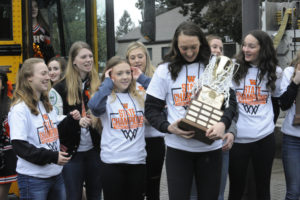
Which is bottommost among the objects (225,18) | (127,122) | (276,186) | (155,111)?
(276,186)

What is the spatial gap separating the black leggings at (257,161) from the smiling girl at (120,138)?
836mm

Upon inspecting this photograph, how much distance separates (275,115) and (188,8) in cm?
2610

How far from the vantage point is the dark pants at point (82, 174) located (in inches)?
163

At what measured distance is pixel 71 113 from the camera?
12.9 ft

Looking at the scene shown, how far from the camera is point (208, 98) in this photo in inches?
122

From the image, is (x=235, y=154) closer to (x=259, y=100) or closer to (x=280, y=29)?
(x=259, y=100)

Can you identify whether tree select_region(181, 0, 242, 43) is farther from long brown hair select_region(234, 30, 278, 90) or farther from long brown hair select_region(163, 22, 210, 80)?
long brown hair select_region(163, 22, 210, 80)

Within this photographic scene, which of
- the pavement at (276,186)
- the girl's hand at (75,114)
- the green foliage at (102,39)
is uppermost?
the green foliage at (102,39)

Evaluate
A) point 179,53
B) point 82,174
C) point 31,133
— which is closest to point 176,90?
point 179,53

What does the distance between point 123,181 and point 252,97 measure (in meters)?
→ 1.32

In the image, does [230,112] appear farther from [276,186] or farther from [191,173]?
[276,186]

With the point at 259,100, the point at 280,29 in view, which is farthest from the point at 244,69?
the point at 280,29

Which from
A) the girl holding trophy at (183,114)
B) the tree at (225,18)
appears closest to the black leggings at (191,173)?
the girl holding trophy at (183,114)

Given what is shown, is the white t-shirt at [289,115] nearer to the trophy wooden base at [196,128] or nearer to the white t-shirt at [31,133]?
the trophy wooden base at [196,128]
